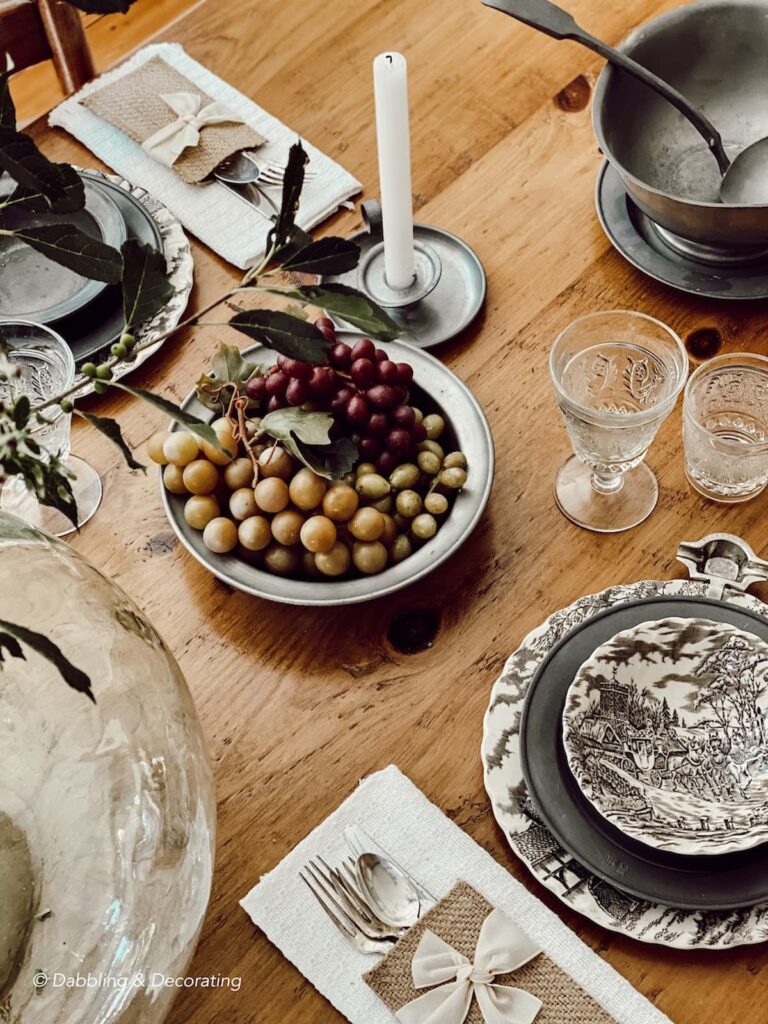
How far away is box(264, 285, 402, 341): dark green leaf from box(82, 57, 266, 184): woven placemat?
0.74 metres

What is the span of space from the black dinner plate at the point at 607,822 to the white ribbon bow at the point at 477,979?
72mm

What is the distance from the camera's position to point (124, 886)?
0.56 meters

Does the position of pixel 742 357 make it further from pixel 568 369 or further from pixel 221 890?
pixel 221 890

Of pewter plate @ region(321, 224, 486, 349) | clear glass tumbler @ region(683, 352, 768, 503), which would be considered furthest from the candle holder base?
clear glass tumbler @ region(683, 352, 768, 503)

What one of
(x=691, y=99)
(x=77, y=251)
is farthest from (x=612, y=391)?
(x=77, y=251)

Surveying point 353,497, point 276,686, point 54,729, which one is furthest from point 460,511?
point 54,729

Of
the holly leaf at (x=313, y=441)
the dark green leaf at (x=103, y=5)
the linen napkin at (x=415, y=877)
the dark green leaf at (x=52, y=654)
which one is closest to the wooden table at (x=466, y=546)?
the linen napkin at (x=415, y=877)

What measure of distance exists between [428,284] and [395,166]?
126 millimetres

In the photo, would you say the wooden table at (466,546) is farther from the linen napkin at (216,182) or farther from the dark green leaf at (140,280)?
the dark green leaf at (140,280)

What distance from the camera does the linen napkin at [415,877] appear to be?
0.70 metres

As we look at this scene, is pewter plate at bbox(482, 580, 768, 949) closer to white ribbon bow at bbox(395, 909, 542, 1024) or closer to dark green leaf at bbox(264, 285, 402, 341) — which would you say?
white ribbon bow at bbox(395, 909, 542, 1024)

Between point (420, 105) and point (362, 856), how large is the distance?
816 millimetres

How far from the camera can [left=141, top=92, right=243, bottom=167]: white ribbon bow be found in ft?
3.75

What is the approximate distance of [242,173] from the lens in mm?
1138
